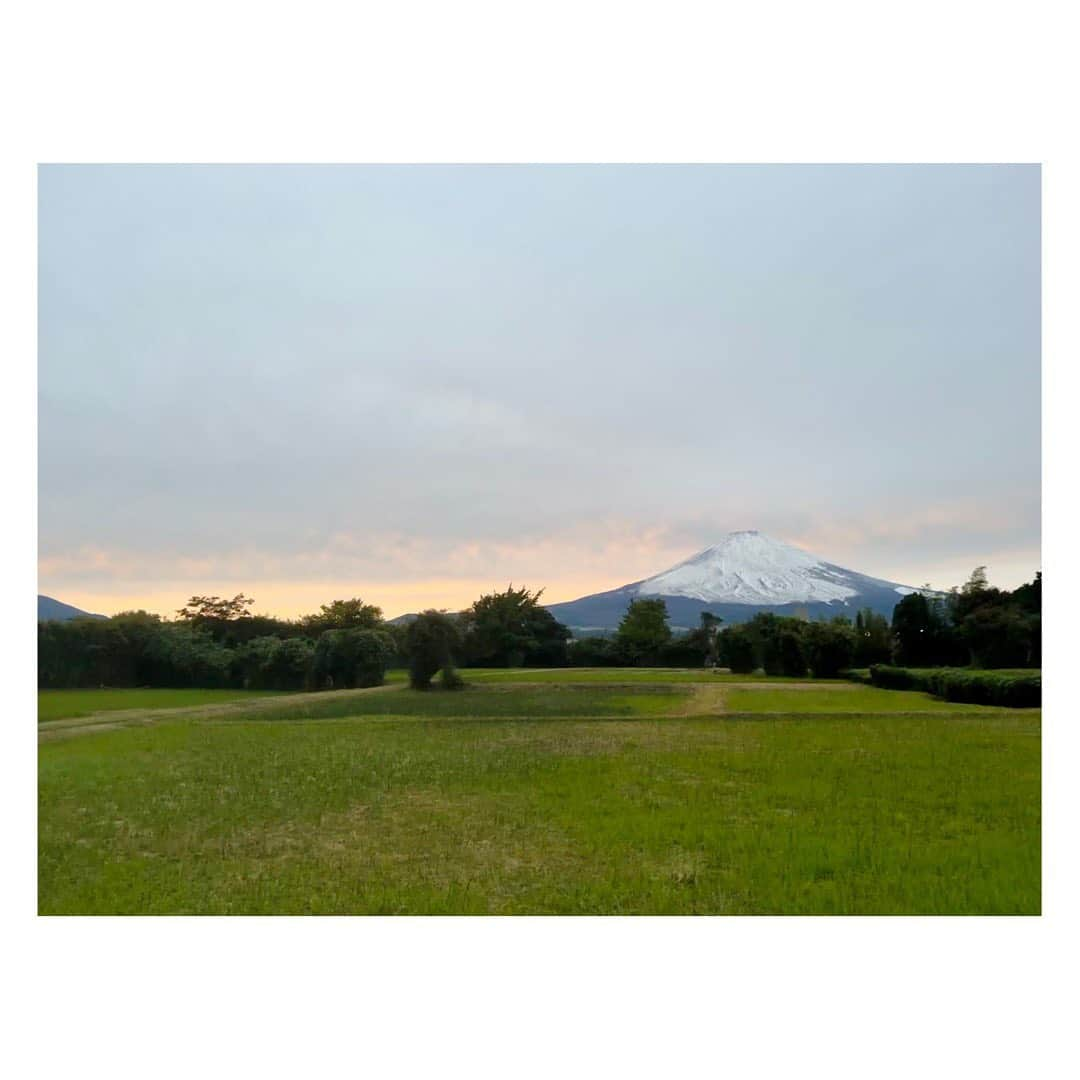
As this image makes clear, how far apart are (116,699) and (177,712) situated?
0.38m

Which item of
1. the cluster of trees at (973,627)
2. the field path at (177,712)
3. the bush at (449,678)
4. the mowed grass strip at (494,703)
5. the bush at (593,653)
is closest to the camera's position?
the field path at (177,712)

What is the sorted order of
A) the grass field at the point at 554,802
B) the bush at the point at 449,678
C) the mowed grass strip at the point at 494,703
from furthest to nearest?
the bush at the point at 449,678 < the mowed grass strip at the point at 494,703 < the grass field at the point at 554,802

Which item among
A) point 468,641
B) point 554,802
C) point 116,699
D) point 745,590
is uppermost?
point 745,590

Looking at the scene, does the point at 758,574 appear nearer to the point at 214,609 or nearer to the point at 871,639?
the point at 871,639

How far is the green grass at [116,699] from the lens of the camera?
4.81 m

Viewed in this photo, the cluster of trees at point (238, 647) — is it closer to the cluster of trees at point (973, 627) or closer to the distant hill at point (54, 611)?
the distant hill at point (54, 611)

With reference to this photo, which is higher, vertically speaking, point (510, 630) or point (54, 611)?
point (54, 611)

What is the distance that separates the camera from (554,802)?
14.8 ft

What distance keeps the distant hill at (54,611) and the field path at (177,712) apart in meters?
0.64

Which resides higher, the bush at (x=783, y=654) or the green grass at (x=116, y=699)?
the bush at (x=783, y=654)

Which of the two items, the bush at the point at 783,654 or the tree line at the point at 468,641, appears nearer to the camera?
the tree line at the point at 468,641

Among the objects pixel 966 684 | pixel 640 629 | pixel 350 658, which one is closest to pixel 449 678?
pixel 350 658

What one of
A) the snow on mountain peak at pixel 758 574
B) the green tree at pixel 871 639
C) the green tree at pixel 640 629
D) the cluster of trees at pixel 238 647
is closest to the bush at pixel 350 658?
the cluster of trees at pixel 238 647

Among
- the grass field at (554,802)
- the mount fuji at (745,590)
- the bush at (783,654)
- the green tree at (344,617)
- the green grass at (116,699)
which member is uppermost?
the mount fuji at (745,590)
